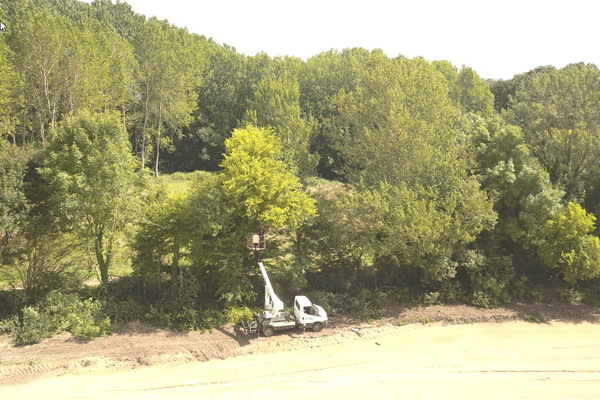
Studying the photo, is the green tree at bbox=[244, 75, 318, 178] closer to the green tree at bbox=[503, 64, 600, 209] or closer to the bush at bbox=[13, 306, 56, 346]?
the green tree at bbox=[503, 64, 600, 209]

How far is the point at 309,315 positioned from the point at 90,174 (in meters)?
12.8

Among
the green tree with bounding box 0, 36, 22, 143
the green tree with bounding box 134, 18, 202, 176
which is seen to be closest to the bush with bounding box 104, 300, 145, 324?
the green tree with bounding box 0, 36, 22, 143

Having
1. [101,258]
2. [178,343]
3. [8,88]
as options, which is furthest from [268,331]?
[8,88]

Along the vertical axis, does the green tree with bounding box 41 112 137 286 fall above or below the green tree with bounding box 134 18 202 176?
below

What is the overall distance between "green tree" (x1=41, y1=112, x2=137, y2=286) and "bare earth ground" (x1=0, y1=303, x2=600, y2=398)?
5483mm

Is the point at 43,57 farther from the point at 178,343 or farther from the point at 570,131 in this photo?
the point at 570,131

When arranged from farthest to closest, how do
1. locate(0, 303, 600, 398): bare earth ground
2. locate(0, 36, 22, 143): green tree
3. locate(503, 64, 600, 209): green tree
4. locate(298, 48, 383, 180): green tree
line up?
locate(298, 48, 383, 180): green tree
locate(503, 64, 600, 209): green tree
locate(0, 36, 22, 143): green tree
locate(0, 303, 600, 398): bare earth ground

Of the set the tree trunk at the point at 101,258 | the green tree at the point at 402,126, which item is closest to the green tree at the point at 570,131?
the green tree at the point at 402,126

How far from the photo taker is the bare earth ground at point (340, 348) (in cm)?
1684

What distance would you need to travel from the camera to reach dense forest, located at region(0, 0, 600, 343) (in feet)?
62.8

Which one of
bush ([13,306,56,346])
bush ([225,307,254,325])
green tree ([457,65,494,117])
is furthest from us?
green tree ([457,65,494,117])

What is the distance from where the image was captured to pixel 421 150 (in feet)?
74.6

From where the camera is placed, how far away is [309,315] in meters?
20.5

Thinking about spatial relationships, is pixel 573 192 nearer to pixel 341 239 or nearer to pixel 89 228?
pixel 341 239
